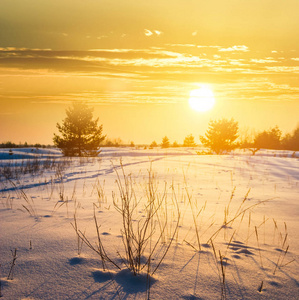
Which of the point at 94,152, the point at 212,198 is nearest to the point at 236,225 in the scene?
the point at 212,198

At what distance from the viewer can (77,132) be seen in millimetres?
24688

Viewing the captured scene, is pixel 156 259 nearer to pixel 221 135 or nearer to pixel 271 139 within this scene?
pixel 221 135

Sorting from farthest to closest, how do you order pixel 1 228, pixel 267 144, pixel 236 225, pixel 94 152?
pixel 267 144 < pixel 94 152 < pixel 236 225 < pixel 1 228

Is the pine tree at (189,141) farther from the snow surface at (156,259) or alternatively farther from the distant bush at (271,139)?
the snow surface at (156,259)

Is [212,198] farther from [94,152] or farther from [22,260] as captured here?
[94,152]

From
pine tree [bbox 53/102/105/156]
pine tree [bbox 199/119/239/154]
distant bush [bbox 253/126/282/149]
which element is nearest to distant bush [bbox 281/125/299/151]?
distant bush [bbox 253/126/282/149]

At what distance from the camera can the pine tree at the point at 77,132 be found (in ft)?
80.3

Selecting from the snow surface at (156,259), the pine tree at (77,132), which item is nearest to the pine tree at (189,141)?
the pine tree at (77,132)

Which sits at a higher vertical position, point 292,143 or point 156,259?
point 292,143

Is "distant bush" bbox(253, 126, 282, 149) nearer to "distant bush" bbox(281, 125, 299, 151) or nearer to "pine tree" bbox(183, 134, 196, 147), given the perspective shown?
"distant bush" bbox(281, 125, 299, 151)

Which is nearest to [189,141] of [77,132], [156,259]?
[77,132]

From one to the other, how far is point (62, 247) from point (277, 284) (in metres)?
1.70

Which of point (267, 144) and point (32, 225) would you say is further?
point (267, 144)

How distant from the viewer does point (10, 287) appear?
1.57m
